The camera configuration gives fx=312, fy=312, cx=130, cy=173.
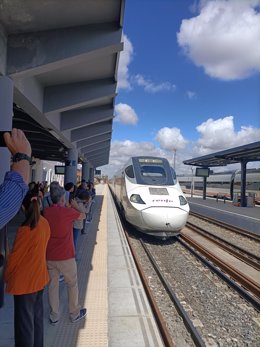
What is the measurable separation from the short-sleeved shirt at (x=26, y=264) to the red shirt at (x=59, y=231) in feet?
3.34

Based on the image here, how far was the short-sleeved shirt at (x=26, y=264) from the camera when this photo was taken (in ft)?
8.80

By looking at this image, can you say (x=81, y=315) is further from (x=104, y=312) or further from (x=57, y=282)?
(x=57, y=282)

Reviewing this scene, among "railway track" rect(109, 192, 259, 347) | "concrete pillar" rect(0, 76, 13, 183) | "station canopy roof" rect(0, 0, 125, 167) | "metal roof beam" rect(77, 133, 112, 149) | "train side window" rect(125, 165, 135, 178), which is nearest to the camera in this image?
"railway track" rect(109, 192, 259, 347)

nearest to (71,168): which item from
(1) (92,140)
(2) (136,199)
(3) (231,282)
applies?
(1) (92,140)

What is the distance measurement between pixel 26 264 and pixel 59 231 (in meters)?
1.10

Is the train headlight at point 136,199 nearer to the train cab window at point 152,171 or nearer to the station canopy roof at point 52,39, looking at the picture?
the train cab window at point 152,171

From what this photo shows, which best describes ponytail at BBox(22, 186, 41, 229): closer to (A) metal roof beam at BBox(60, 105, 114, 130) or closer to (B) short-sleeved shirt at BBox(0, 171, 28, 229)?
(B) short-sleeved shirt at BBox(0, 171, 28, 229)

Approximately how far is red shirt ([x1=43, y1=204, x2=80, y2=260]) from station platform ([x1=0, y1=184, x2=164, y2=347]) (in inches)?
36.9

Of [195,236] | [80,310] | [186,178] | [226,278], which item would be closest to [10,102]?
[80,310]

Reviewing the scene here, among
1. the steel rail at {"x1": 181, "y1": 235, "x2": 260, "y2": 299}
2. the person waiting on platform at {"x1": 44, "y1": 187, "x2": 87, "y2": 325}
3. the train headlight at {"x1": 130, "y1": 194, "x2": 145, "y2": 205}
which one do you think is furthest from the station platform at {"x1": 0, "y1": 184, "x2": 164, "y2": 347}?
the train headlight at {"x1": 130, "y1": 194, "x2": 145, "y2": 205}

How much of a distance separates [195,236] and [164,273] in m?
5.33

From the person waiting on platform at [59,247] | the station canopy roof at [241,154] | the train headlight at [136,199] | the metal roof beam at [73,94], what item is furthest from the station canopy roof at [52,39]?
the station canopy roof at [241,154]

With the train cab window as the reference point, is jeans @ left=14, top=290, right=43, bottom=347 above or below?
below

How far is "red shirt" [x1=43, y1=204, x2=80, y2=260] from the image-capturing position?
12.5ft
